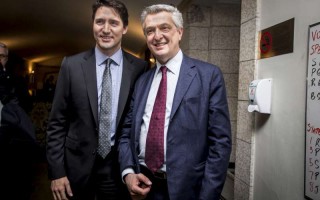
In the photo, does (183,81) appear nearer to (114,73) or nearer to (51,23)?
(114,73)

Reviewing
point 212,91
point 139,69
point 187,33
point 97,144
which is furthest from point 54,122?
point 187,33

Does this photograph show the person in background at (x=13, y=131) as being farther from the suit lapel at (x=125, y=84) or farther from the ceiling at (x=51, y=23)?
the ceiling at (x=51, y=23)

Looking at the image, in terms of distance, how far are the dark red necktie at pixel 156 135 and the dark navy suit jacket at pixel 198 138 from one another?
0.05 metres

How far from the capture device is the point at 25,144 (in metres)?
2.15

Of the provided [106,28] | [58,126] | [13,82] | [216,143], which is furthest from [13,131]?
[216,143]

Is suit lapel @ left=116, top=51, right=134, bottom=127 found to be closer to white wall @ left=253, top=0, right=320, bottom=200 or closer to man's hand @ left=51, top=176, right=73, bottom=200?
man's hand @ left=51, top=176, right=73, bottom=200

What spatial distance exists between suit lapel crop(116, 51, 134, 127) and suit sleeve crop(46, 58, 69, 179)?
0.31 m

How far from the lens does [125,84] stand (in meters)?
1.68

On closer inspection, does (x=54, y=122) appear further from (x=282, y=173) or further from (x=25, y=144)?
(x=282, y=173)

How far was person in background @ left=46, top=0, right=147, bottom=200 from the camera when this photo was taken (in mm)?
1614

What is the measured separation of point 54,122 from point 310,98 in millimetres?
1415

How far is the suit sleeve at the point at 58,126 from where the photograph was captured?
1.62 metres

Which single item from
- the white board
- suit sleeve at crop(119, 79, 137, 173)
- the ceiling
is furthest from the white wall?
the ceiling

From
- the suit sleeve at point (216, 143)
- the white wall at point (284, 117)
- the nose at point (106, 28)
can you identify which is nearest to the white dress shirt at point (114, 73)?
the nose at point (106, 28)
